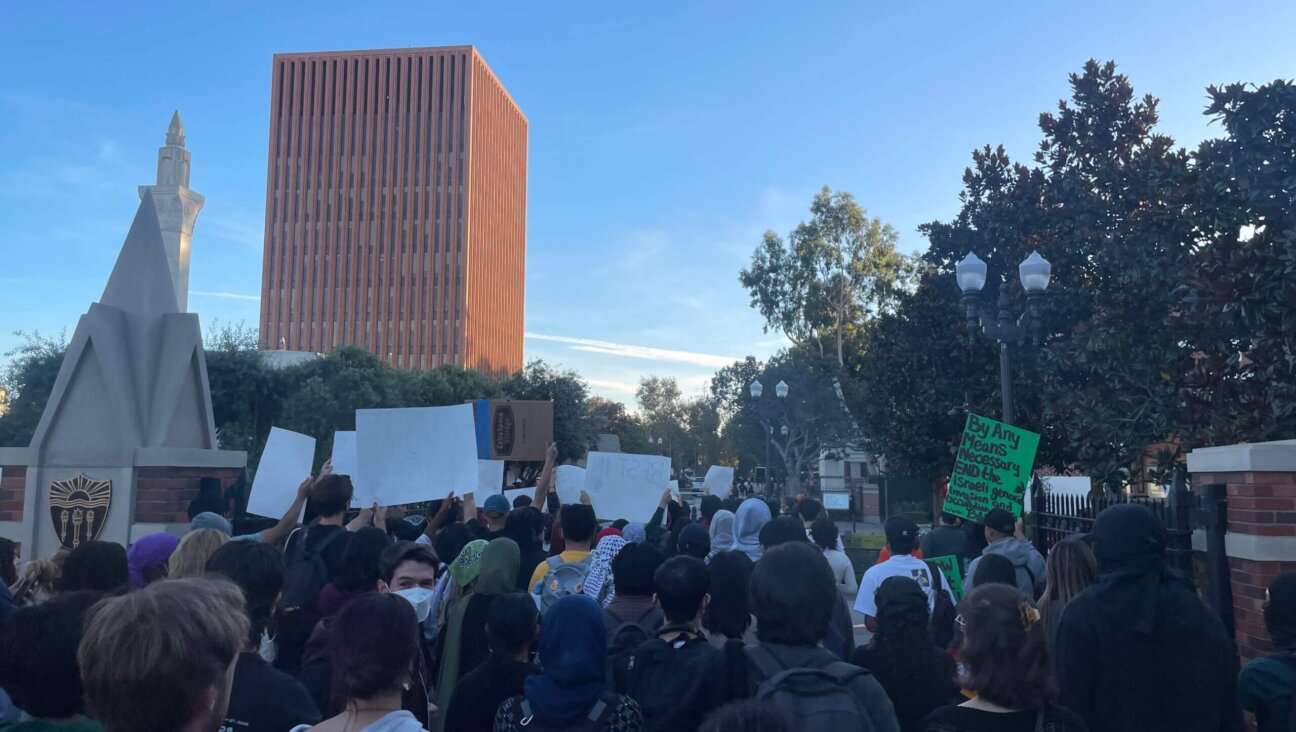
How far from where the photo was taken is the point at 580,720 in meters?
2.97

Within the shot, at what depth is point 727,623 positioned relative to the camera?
3.88 meters

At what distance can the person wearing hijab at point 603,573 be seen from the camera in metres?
4.98

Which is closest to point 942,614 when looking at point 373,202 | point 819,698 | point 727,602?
point 727,602

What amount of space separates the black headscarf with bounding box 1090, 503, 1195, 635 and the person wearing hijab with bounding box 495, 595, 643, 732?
5.94ft

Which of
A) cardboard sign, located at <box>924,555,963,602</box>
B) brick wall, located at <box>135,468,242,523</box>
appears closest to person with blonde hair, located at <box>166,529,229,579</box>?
cardboard sign, located at <box>924,555,963,602</box>

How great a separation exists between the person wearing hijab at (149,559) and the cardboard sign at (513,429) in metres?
9.47

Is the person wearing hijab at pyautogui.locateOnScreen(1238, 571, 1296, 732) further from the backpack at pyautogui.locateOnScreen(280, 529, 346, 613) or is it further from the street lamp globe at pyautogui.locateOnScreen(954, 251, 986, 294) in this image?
the street lamp globe at pyautogui.locateOnScreen(954, 251, 986, 294)

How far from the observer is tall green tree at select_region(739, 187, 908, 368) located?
4050 centimetres

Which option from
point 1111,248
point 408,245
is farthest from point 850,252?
point 408,245

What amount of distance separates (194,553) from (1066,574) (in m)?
3.94

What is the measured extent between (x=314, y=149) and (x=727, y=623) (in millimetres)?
104869

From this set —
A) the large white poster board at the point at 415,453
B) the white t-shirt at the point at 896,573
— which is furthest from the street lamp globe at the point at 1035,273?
the large white poster board at the point at 415,453

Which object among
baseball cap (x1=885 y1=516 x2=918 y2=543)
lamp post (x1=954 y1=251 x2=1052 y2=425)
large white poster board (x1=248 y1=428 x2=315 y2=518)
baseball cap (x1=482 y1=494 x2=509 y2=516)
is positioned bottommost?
baseball cap (x1=885 y1=516 x2=918 y2=543)

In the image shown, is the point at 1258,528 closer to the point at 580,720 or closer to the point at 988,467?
the point at 988,467
